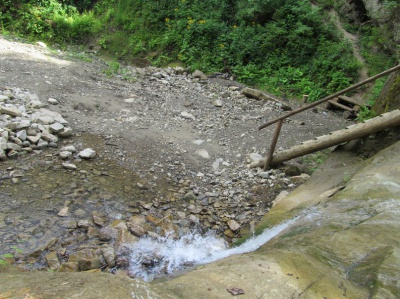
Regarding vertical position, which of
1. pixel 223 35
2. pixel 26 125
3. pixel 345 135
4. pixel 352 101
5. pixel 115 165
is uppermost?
pixel 223 35

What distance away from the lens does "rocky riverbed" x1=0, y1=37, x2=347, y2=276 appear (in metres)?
4.34

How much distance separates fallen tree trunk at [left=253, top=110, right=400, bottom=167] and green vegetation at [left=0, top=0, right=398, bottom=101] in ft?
14.5

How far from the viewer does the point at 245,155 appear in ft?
22.7

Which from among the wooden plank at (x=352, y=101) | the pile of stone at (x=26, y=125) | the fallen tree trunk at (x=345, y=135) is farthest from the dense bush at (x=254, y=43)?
the pile of stone at (x=26, y=125)

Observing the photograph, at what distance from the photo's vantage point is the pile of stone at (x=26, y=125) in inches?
217

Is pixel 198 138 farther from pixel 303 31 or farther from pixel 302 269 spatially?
pixel 303 31

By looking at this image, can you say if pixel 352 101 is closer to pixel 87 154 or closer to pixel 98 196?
pixel 87 154

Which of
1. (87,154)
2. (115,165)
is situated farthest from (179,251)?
(87,154)

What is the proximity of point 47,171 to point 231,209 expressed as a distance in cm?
292

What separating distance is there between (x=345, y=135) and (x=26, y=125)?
536 centimetres

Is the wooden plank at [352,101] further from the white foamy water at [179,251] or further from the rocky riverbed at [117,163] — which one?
the white foamy water at [179,251]

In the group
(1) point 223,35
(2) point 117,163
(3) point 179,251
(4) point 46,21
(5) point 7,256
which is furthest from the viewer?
(4) point 46,21

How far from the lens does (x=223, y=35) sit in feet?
40.4

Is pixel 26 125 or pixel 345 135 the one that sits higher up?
pixel 345 135
